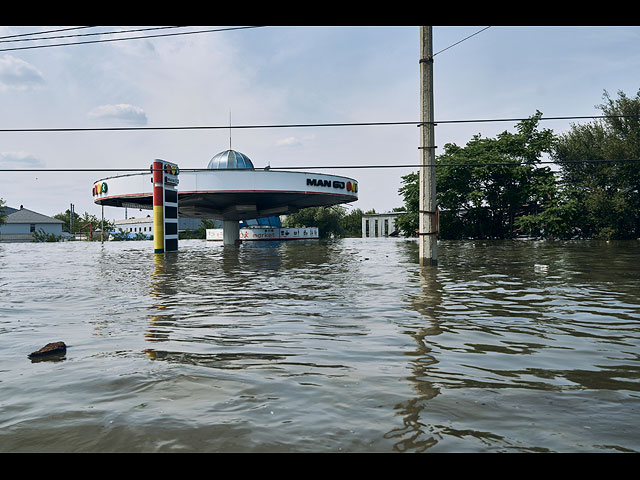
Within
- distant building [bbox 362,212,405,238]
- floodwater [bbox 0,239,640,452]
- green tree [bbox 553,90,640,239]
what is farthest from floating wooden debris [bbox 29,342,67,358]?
distant building [bbox 362,212,405,238]

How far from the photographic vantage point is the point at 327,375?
3.89 metres

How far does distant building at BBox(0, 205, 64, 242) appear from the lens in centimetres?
7531

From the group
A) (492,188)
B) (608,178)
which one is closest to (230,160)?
(492,188)

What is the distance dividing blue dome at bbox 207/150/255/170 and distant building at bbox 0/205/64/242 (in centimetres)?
3940

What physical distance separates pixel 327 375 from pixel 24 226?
88.5m

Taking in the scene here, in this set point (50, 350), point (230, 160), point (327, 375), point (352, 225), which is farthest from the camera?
point (352, 225)

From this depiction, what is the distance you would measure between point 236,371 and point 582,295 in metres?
7.11

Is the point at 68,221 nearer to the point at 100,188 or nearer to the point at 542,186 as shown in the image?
the point at 100,188

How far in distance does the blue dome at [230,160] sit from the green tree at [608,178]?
35.4 meters

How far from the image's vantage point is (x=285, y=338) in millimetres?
5344

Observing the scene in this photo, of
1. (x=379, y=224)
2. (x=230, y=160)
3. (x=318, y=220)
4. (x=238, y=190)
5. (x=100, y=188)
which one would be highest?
(x=230, y=160)

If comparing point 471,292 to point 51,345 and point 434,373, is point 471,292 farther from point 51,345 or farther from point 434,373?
point 51,345

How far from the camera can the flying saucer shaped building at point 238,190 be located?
41531mm

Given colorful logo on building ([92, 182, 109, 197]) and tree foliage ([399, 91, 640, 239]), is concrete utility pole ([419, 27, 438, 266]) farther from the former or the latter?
colorful logo on building ([92, 182, 109, 197])
